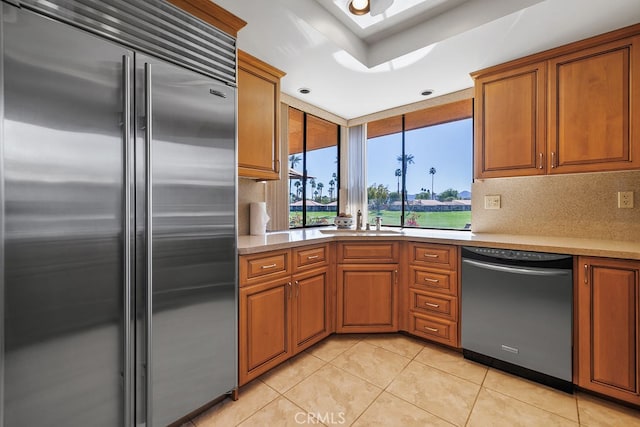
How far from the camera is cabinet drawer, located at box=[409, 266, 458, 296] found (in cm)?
228

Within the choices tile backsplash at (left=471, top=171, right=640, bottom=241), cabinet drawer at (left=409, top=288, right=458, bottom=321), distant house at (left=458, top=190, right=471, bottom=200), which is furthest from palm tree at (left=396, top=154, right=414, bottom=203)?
cabinet drawer at (left=409, top=288, right=458, bottom=321)

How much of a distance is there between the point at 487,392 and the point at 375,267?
44.8 inches

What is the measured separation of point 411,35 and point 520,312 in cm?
210

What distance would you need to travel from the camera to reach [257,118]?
2197mm

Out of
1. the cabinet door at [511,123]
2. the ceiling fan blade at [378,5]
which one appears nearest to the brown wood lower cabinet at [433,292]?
the cabinet door at [511,123]

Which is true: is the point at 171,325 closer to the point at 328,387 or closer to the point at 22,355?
the point at 22,355

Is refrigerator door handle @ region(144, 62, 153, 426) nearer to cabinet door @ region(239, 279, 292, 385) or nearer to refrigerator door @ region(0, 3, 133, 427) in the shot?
refrigerator door @ region(0, 3, 133, 427)

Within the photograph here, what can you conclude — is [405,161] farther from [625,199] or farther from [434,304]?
[625,199]

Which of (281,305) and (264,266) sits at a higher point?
(264,266)

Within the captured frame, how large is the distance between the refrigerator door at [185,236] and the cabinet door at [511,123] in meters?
2.06

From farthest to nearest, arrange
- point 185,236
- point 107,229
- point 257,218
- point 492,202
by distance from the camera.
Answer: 1. point 492,202
2. point 257,218
3. point 185,236
4. point 107,229

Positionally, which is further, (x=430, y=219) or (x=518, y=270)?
(x=430, y=219)

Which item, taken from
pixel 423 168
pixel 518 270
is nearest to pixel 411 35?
pixel 423 168

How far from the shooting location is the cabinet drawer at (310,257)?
2.19 m
